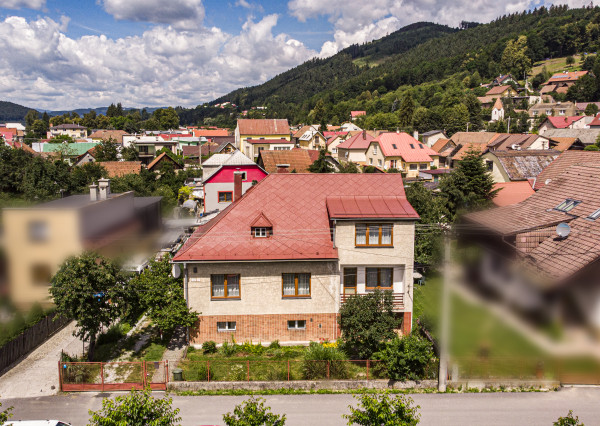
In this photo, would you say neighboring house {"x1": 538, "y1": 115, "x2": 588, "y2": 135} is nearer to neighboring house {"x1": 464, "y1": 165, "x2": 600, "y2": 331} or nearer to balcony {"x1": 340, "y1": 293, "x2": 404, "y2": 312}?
balcony {"x1": 340, "y1": 293, "x2": 404, "y2": 312}

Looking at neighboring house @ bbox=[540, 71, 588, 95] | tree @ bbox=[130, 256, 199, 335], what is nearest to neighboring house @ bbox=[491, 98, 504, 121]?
neighboring house @ bbox=[540, 71, 588, 95]

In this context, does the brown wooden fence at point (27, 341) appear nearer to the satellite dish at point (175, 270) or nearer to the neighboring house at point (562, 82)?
the satellite dish at point (175, 270)

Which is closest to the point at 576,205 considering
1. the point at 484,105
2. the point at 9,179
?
the point at 9,179

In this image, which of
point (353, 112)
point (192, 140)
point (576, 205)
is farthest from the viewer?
point (353, 112)

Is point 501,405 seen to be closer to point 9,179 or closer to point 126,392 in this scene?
point 126,392

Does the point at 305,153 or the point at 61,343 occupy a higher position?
the point at 305,153

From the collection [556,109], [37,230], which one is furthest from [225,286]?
[556,109]

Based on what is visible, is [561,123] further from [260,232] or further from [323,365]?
[323,365]
